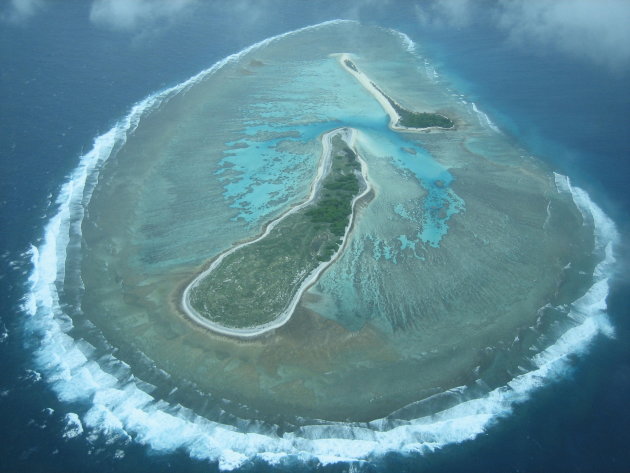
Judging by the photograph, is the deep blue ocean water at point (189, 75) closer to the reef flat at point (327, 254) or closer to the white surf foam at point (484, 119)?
the white surf foam at point (484, 119)

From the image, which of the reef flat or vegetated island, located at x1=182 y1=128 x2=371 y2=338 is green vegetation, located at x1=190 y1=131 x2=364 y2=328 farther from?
the reef flat

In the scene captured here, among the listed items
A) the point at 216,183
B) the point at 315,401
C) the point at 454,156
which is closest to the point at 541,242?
the point at 454,156

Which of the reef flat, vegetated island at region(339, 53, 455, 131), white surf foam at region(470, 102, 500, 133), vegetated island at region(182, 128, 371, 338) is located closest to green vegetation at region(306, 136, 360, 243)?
vegetated island at region(182, 128, 371, 338)

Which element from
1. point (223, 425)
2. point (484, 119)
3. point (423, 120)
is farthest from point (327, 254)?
point (484, 119)

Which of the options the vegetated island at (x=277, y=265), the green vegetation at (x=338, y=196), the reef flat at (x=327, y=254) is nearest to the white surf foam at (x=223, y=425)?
the reef flat at (x=327, y=254)

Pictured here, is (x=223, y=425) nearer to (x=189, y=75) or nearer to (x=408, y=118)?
(x=408, y=118)

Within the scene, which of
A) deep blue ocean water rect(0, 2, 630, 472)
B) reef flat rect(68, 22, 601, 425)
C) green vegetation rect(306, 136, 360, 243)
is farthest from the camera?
green vegetation rect(306, 136, 360, 243)
